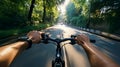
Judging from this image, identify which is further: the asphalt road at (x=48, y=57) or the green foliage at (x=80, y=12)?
the green foliage at (x=80, y=12)

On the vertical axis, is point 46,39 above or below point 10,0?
below

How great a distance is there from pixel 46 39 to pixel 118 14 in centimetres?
3413

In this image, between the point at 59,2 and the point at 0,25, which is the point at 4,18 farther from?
the point at 59,2

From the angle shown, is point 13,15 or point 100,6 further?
point 100,6

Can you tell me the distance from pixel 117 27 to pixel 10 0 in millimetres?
18470

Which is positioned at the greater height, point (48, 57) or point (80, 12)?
point (80, 12)

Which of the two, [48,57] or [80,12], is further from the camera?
[80,12]

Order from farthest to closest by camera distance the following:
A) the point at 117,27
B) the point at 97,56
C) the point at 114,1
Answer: the point at 114,1 → the point at 117,27 → the point at 97,56

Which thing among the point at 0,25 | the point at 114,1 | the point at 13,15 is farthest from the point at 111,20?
the point at 0,25

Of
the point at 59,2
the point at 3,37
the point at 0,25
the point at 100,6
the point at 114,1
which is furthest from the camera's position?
the point at 59,2

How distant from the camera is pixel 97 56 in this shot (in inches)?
50.3

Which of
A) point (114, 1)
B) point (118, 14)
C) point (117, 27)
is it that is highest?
point (114, 1)

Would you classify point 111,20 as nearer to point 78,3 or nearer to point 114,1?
point 114,1

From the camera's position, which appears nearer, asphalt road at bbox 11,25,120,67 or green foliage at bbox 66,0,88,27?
asphalt road at bbox 11,25,120,67
